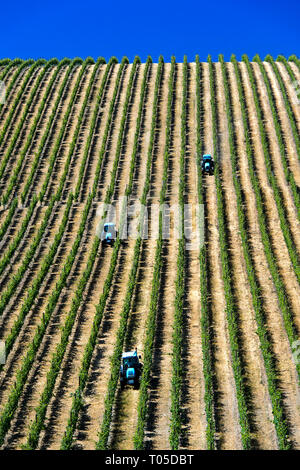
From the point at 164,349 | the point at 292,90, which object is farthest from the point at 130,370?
the point at 292,90

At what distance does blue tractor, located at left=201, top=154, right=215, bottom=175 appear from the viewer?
43.9 m

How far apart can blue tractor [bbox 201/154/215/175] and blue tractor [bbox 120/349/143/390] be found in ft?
76.0

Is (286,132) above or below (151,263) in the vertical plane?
above

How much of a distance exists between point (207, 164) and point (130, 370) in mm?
23721

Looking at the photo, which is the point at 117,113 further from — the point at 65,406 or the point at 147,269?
the point at 65,406

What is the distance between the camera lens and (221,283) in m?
31.9

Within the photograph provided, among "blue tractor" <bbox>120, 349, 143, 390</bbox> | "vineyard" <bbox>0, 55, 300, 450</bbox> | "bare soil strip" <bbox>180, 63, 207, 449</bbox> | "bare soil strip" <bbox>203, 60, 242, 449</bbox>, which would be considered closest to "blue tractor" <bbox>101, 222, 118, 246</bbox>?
"vineyard" <bbox>0, 55, 300, 450</bbox>

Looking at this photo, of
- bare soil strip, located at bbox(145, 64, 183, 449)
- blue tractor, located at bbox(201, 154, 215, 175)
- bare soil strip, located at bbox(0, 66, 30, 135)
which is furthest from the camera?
bare soil strip, located at bbox(0, 66, 30, 135)

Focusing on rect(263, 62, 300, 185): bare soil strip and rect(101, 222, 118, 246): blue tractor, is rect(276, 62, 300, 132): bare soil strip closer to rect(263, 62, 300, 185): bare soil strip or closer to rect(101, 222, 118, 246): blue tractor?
rect(263, 62, 300, 185): bare soil strip

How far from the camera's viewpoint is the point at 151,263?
34.3m

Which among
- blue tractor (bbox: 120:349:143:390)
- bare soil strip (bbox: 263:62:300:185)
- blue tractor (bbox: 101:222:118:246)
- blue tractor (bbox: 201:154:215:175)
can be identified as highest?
bare soil strip (bbox: 263:62:300:185)

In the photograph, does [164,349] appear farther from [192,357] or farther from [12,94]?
[12,94]

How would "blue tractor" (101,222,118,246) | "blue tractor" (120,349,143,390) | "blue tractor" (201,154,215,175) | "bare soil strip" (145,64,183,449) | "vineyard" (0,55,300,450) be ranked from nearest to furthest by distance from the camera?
"bare soil strip" (145,64,183,449) < "vineyard" (0,55,300,450) < "blue tractor" (120,349,143,390) < "blue tractor" (101,222,118,246) < "blue tractor" (201,154,215,175)

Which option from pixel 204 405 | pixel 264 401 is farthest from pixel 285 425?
pixel 204 405
